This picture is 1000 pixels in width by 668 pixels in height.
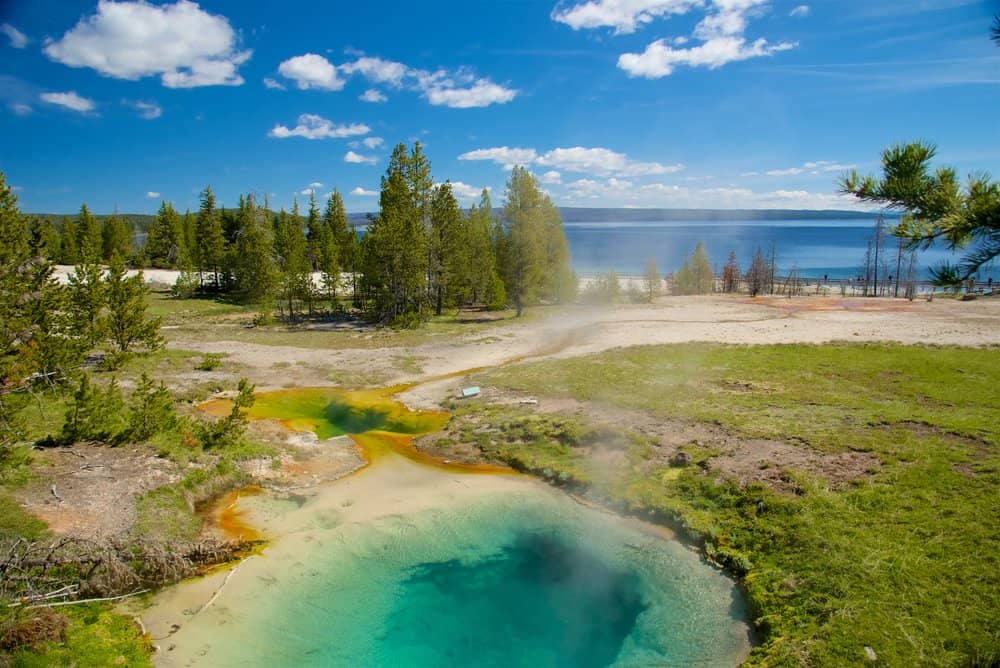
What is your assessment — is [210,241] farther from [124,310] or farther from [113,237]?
[124,310]

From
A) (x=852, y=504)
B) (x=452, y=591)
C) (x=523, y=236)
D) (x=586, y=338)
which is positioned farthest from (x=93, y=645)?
(x=523, y=236)

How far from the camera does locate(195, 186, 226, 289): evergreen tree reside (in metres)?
63.3

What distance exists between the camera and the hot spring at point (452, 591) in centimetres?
916

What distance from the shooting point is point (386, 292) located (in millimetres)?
42438

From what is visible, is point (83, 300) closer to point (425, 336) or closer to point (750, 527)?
point (425, 336)

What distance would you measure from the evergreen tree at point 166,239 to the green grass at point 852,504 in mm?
69795

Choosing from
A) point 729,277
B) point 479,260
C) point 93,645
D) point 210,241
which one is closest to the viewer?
point 93,645

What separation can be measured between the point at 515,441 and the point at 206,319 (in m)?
38.7

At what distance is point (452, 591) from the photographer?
1085 cm

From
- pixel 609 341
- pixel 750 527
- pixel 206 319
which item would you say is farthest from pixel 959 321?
pixel 206 319

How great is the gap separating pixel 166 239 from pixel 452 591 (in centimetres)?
8774

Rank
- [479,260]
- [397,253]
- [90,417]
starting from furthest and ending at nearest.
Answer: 1. [479,260]
2. [397,253]
3. [90,417]

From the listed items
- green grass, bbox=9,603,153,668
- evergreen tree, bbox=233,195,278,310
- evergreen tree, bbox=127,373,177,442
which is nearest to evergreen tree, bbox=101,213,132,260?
evergreen tree, bbox=233,195,278,310

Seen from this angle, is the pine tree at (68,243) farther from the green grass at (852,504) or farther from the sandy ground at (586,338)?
the green grass at (852,504)
